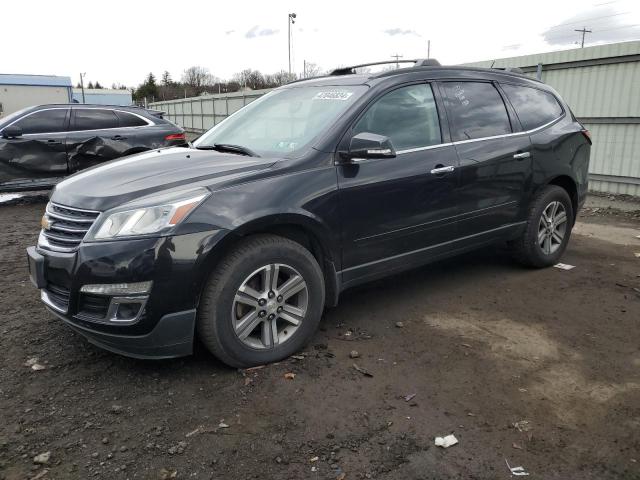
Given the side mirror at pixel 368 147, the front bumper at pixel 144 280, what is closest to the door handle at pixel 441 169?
the side mirror at pixel 368 147

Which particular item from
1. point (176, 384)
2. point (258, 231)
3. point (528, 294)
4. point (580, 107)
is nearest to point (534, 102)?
point (528, 294)

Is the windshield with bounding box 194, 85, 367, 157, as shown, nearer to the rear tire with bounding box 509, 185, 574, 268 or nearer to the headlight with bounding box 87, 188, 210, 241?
the headlight with bounding box 87, 188, 210, 241

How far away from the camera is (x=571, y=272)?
5.17 m

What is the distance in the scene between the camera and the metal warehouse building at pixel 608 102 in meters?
8.41

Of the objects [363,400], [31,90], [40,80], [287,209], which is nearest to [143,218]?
[287,209]

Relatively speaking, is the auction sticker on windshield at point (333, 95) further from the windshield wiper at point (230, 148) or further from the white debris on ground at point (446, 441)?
the white debris on ground at point (446, 441)

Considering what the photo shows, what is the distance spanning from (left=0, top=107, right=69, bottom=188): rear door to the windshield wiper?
18.8 ft

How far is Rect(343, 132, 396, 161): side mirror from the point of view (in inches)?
132

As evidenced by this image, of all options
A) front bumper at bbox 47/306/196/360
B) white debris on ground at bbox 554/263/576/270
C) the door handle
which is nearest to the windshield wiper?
front bumper at bbox 47/306/196/360

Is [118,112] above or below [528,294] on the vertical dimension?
above

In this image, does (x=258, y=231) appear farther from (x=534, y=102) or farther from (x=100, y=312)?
(x=534, y=102)

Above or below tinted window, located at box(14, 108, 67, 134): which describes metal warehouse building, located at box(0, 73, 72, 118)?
above

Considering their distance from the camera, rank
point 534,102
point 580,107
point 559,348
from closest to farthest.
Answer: point 559,348, point 534,102, point 580,107

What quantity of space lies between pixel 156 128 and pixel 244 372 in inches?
284
